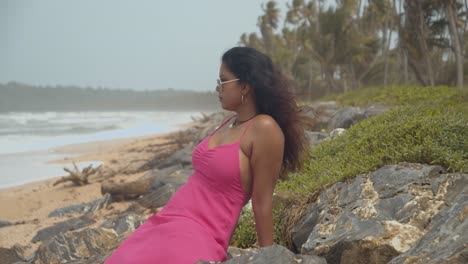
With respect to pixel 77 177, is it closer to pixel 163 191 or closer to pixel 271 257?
pixel 163 191

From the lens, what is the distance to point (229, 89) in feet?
8.91

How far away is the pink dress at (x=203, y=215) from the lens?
234 cm

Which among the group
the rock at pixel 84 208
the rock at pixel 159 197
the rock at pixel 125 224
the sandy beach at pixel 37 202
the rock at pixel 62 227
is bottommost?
the sandy beach at pixel 37 202

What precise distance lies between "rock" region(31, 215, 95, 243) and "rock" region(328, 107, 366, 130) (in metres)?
5.22

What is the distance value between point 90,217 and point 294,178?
4.26 metres

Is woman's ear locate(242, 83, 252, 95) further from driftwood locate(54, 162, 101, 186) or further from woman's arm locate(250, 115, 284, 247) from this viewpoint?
driftwood locate(54, 162, 101, 186)

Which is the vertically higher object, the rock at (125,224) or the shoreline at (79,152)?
the rock at (125,224)

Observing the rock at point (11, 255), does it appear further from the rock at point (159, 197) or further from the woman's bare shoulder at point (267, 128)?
the woman's bare shoulder at point (267, 128)

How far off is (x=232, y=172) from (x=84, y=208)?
24.3ft

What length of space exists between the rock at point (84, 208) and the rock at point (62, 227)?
3.03 ft

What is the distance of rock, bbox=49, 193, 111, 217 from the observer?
9.10m

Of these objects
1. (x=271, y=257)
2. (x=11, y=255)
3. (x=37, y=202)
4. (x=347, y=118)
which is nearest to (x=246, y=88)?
(x=271, y=257)

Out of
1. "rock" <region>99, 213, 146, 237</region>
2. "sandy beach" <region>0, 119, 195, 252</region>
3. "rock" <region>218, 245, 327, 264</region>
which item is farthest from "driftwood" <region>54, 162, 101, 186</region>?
"rock" <region>218, 245, 327, 264</region>

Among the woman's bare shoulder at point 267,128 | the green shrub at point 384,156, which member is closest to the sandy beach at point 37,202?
the green shrub at point 384,156
